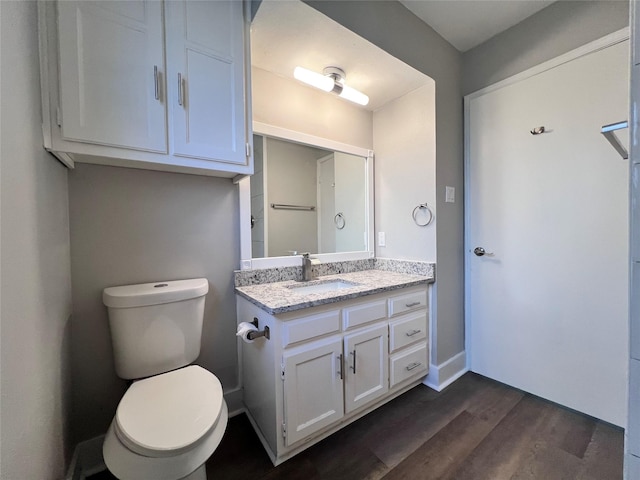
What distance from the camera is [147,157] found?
1.08 m

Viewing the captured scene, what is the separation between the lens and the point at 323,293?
4.64ft

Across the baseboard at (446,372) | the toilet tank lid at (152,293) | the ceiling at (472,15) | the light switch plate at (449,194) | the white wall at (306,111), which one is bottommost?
the baseboard at (446,372)

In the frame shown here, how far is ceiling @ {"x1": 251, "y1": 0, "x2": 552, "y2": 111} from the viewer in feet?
4.41

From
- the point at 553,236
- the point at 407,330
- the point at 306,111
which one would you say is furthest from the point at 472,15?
the point at 407,330

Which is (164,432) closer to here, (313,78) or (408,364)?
(408,364)

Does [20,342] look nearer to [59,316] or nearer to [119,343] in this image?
[59,316]

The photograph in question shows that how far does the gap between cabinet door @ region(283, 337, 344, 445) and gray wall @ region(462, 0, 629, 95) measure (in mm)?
2130

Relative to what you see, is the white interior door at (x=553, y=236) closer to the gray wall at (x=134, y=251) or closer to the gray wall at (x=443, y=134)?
the gray wall at (x=443, y=134)

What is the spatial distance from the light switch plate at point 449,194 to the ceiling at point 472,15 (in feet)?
3.55

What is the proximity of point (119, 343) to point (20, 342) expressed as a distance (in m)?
0.47

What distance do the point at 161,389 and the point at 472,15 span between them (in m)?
2.70

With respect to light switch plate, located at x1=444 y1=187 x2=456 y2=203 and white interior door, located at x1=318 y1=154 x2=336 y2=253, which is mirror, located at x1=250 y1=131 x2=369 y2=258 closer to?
white interior door, located at x1=318 y1=154 x2=336 y2=253

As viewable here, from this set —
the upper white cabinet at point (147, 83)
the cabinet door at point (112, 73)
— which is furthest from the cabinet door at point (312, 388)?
the cabinet door at point (112, 73)

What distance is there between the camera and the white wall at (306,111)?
1703 mm
